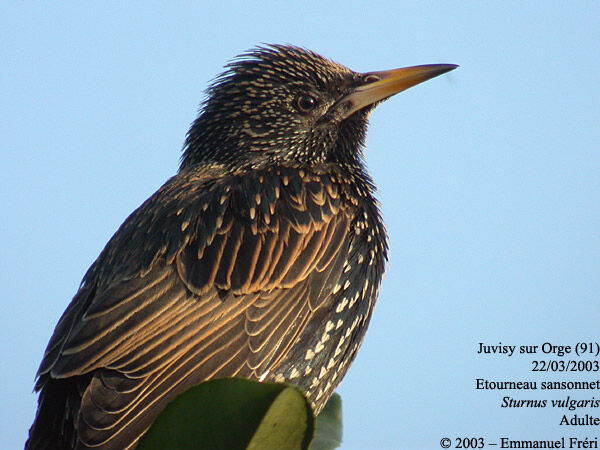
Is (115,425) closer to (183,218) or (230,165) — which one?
(183,218)

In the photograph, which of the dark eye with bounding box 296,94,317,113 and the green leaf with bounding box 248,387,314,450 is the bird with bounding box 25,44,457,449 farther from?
the green leaf with bounding box 248,387,314,450

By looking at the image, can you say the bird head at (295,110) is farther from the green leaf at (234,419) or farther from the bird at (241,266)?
the green leaf at (234,419)

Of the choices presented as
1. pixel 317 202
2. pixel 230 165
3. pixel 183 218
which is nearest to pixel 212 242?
pixel 183 218

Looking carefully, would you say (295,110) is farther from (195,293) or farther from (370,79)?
(195,293)

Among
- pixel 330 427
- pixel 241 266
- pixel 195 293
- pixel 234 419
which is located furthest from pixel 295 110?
pixel 234 419

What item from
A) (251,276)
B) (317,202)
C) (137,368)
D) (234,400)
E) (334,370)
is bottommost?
(234,400)

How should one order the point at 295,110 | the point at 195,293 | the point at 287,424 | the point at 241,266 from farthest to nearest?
1. the point at 295,110
2. the point at 241,266
3. the point at 195,293
4. the point at 287,424
